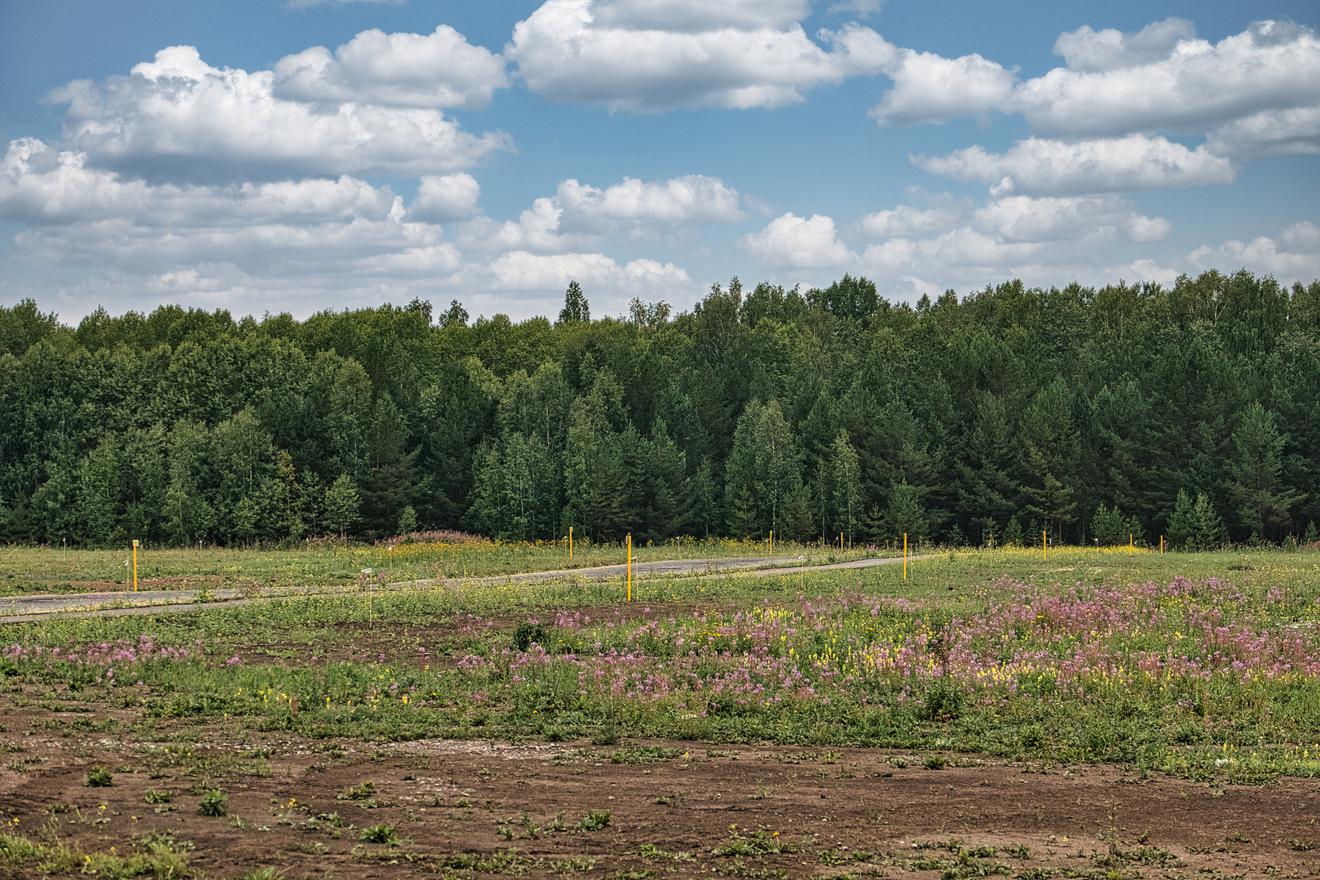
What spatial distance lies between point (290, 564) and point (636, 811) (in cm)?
3546

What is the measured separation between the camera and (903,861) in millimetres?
11133

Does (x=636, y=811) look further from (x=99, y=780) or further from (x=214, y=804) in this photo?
(x=99, y=780)

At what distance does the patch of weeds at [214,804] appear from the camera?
39.8 feet

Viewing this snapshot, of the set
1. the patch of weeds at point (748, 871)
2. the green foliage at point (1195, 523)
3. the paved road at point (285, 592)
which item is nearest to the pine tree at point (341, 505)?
the paved road at point (285, 592)

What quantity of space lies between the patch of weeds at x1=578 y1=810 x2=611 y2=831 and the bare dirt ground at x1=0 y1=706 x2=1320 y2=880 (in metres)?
0.02

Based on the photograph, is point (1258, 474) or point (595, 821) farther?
point (1258, 474)

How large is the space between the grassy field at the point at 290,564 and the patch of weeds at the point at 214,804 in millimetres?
24418

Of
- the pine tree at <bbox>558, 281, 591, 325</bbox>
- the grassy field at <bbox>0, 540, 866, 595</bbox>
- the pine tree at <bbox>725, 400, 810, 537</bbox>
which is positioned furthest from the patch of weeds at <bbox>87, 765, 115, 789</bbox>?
the pine tree at <bbox>558, 281, 591, 325</bbox>

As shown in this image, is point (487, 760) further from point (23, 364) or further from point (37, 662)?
point (23, 364)

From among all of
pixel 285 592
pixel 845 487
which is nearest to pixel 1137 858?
pixel 285 592

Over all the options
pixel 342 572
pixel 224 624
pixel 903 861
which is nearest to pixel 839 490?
pixel 342 572

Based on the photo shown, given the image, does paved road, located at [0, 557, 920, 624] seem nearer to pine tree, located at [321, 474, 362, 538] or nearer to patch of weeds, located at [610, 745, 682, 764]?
patch of weeds, located at [610, 745, 682, 764]

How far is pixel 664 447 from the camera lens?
8050 centimetres

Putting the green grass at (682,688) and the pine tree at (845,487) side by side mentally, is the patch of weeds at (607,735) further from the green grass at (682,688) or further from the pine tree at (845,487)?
the pine tree at (845,487)
